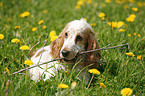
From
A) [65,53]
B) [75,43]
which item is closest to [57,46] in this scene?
[75,43]

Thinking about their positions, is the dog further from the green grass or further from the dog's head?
the green grass

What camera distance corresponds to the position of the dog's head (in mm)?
2943

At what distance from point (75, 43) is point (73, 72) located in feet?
1.53

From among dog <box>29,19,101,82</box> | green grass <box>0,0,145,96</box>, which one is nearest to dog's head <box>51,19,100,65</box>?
dog <box>29,19,101,82</box>

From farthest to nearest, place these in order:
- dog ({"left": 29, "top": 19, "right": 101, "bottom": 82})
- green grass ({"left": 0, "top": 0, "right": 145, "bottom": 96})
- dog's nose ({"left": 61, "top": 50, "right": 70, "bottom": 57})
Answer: dog ({"left": 29, "top": 19, "right": 101, "bottom": 82}) → dog's nose ({"left": 61, "top": 50, "right": 70, "bottom": 57}) → green grass ({"left": 0, "top": 0, "right": 145, "bottom": 96})

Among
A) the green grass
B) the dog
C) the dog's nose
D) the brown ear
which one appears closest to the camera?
the green grass

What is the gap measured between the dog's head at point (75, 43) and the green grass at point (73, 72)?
27cm

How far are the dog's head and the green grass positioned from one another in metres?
0.27

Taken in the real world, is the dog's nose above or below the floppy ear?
below

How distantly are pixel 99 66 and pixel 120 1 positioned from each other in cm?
393

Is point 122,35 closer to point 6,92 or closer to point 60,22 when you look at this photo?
point 60,22

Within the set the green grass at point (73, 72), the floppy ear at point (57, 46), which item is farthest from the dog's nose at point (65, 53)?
the floppy ear at point (57, 46)

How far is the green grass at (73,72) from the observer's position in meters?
2.69

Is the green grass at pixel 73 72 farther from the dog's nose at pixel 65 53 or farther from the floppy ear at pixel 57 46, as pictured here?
the floppy ear at pixel 57 46
